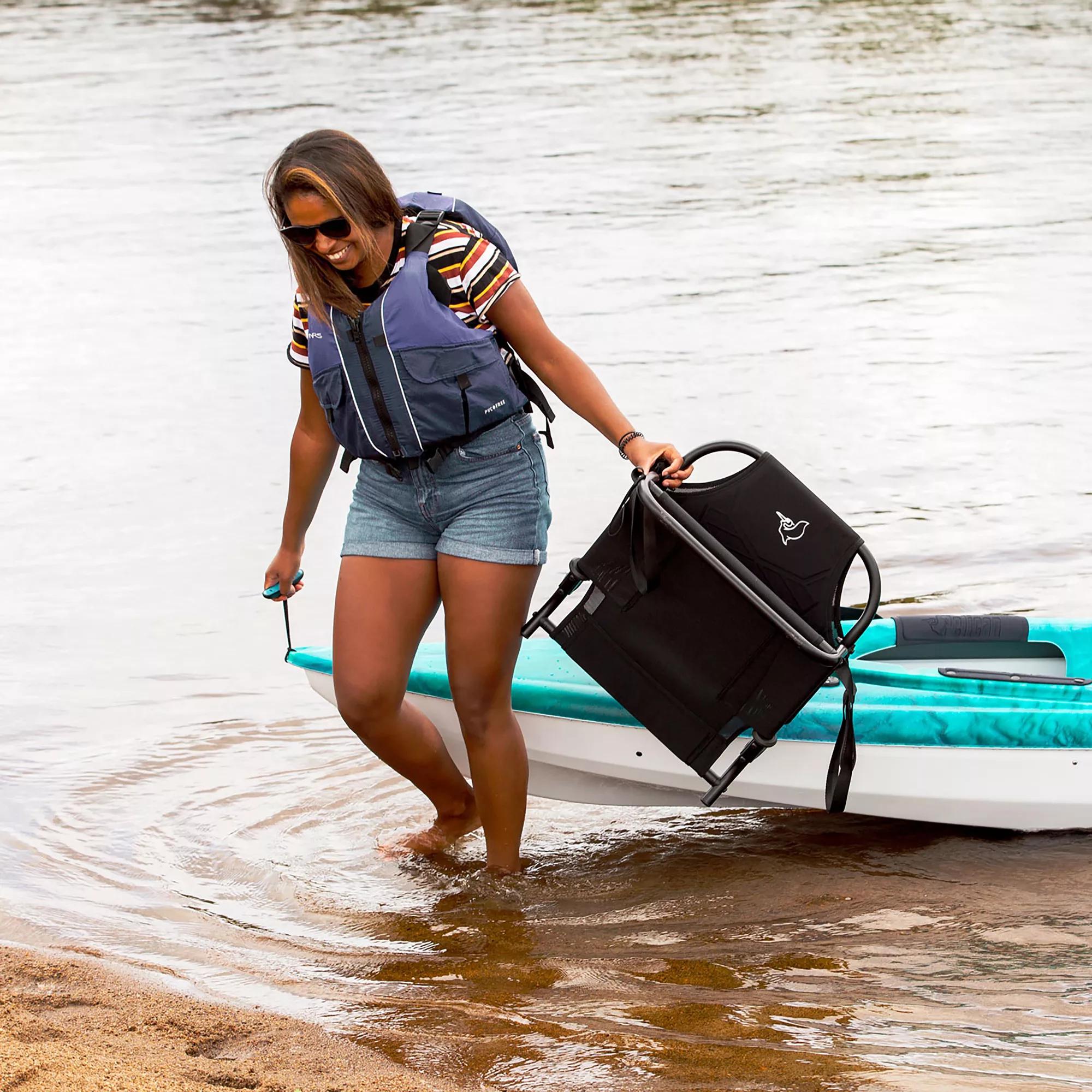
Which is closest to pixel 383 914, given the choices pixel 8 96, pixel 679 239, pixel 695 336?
pixel 695 336

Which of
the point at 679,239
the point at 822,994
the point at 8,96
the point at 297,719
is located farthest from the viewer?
the point at 8,96

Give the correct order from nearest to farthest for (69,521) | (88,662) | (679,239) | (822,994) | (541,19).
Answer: (822,994), (88,662), (69,521), (679,239), (541,19)

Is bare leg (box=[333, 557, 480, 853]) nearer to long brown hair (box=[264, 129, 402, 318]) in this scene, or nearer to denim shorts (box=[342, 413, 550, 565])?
denim shorts (box=[342, 413, 550, 565])

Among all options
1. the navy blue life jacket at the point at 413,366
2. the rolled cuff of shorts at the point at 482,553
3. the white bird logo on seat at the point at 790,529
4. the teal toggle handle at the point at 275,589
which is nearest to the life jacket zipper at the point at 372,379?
the navy blue life jacket at the point at 413,366

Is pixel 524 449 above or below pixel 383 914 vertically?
above

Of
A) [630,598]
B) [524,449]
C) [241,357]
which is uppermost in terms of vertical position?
[524,449]

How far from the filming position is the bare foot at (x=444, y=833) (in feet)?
14.6

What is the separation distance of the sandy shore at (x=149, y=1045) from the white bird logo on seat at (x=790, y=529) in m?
1.52

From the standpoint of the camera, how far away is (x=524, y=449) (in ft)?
12.4

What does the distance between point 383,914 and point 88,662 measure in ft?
8.89

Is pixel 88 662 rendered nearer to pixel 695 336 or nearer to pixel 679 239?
pixel 695 336

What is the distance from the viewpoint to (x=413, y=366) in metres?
3.59

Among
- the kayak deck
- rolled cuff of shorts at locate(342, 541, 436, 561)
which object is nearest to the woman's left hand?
rolled cuff of shorts at locate(342, 541, 436, 561)

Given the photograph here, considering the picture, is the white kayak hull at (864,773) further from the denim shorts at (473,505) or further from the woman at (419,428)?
the denim shorts at (473,505)
